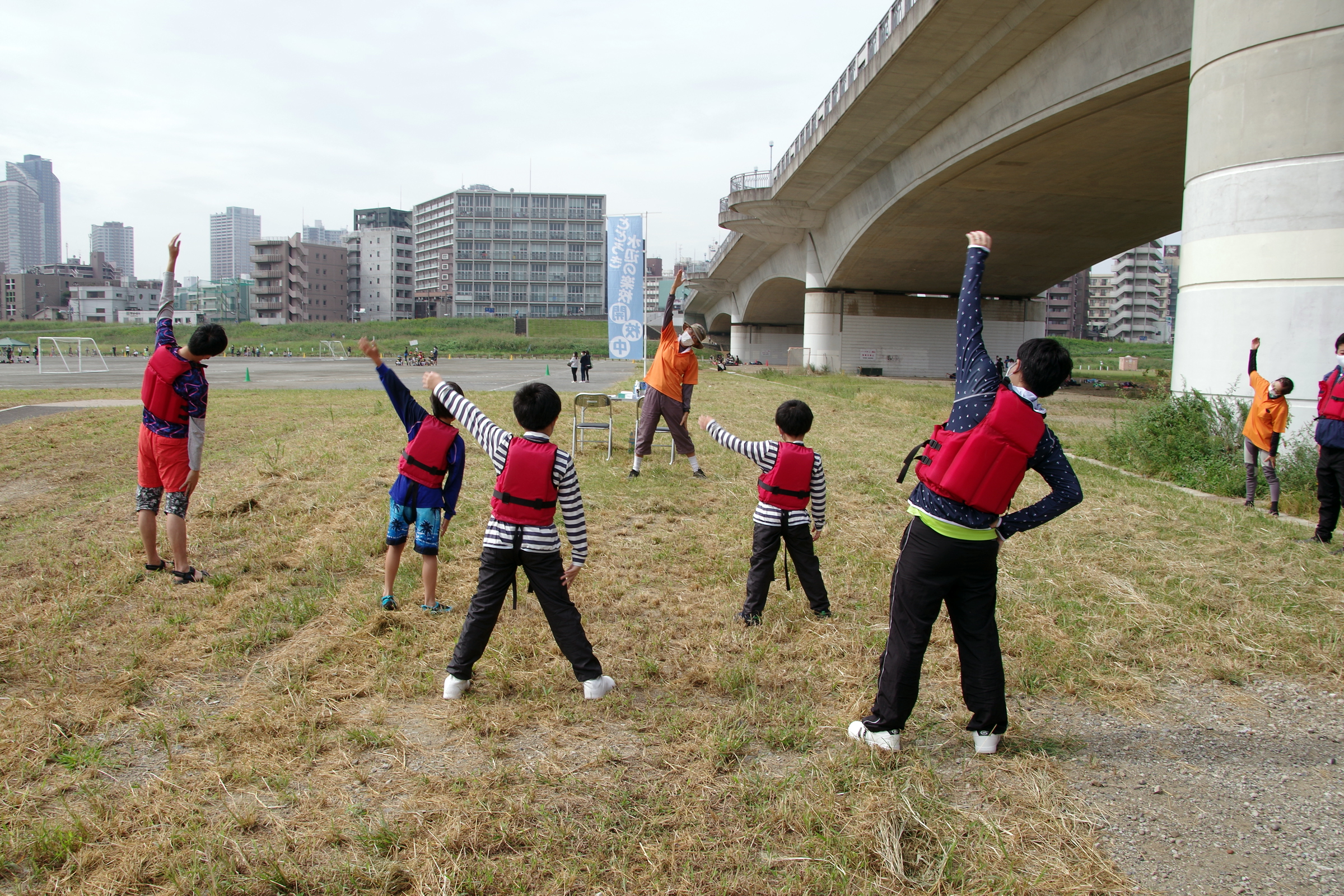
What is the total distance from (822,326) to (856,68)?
1987cm

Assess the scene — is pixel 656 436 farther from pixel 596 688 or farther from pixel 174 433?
pixel 596 688

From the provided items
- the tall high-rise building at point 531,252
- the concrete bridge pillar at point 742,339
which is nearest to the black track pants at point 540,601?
the concrete bridge pillar at point 742,339

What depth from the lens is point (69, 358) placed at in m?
49.6

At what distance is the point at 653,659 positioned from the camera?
437cm

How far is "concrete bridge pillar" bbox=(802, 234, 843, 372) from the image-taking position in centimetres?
4247

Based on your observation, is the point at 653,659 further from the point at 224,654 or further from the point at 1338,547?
the point at 1338,547

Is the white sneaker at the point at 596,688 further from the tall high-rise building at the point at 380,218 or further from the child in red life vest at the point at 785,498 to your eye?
the tall high-rise building at the point at 380,218

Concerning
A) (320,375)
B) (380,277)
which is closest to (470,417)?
(320,375)

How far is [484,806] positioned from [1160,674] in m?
3.83

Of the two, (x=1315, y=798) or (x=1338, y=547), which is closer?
(x=1315, y=798)

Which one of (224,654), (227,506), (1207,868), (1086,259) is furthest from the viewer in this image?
(1086,259)

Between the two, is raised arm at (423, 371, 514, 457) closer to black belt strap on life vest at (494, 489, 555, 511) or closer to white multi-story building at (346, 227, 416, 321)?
black belt strap on life vest at (494, 489, 555, 511)

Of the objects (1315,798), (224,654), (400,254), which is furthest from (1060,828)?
(400,254)

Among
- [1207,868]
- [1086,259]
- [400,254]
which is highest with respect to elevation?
[400,254]
